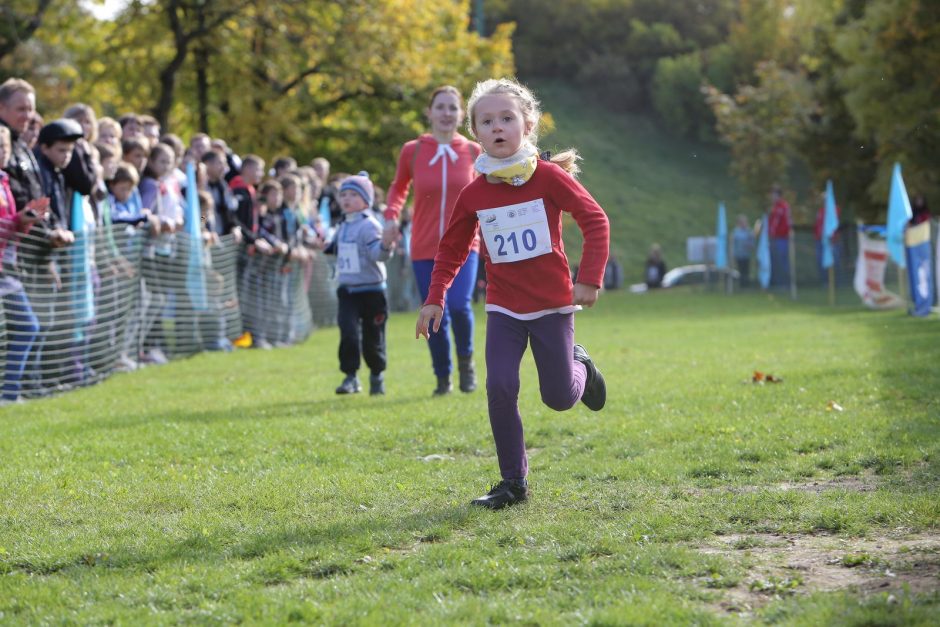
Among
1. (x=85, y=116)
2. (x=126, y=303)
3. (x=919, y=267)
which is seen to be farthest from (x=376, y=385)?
(x=919, y=267)

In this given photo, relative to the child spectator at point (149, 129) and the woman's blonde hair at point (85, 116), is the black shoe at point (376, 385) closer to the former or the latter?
the woman's blonde hair at point (85, 116)

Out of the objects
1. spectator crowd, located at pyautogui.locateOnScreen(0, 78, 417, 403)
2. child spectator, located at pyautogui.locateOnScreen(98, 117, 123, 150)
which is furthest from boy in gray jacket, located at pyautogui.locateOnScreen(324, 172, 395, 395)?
child spectator, located at pyautogui.locateOnScreen(98, 117, 123, 150)

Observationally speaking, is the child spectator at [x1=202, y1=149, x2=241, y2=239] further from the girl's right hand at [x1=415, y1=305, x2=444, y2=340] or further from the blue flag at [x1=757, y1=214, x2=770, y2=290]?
the blue flag at [x1=757, y1=214, x2=770, y2=290]

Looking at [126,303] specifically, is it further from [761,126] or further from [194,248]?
[761,126]

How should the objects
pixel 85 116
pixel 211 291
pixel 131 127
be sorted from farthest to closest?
1. pixel 211 291
2. pixel 131 127
3. pixel 85 116

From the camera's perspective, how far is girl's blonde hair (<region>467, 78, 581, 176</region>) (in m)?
6.18

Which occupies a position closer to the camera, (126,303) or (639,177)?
(126,303)

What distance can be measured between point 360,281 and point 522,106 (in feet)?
14.8

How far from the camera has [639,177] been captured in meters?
64.9

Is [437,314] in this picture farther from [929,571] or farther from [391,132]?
[391,132]

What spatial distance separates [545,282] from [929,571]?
2.29 m

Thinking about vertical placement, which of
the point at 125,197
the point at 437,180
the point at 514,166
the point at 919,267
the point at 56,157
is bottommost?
the point at 919,267

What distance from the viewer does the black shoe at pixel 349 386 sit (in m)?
10.8

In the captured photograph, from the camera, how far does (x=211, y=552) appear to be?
507 centimetres
